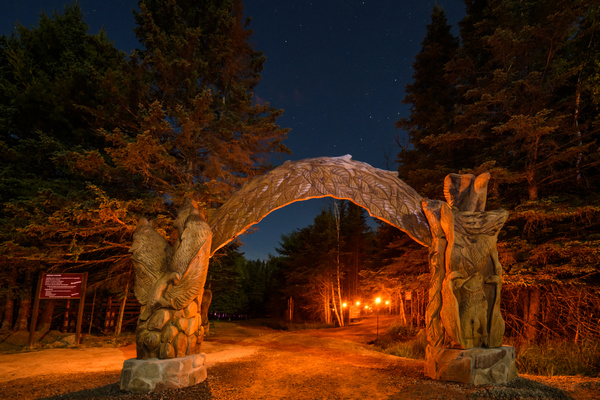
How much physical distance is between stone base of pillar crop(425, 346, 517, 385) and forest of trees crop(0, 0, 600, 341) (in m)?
2.91

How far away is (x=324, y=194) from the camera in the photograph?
16.8 ft

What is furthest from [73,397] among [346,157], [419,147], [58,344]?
[419,147]

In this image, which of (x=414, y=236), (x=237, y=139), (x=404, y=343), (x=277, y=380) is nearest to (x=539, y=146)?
(x=414, y=236)

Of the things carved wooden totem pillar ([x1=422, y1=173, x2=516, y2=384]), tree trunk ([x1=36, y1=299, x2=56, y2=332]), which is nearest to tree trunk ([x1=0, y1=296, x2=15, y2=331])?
tree trunk ([x1=36, y1=299, x2=56, y2=332])

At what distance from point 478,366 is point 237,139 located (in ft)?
28.4

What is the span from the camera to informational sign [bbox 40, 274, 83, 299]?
332 inches

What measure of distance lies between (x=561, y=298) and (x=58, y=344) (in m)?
13.0

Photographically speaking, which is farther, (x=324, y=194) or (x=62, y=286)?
(x=62, y=286)

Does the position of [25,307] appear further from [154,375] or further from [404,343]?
[404,343]

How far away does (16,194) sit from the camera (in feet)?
31.5

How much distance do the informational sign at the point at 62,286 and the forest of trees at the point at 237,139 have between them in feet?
1.52

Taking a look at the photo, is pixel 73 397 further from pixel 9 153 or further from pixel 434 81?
pixel 434 81

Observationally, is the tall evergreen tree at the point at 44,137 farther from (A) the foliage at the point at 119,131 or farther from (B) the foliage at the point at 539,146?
(B) the foliage at the point at 539,146

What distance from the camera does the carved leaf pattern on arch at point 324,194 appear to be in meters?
5.10
